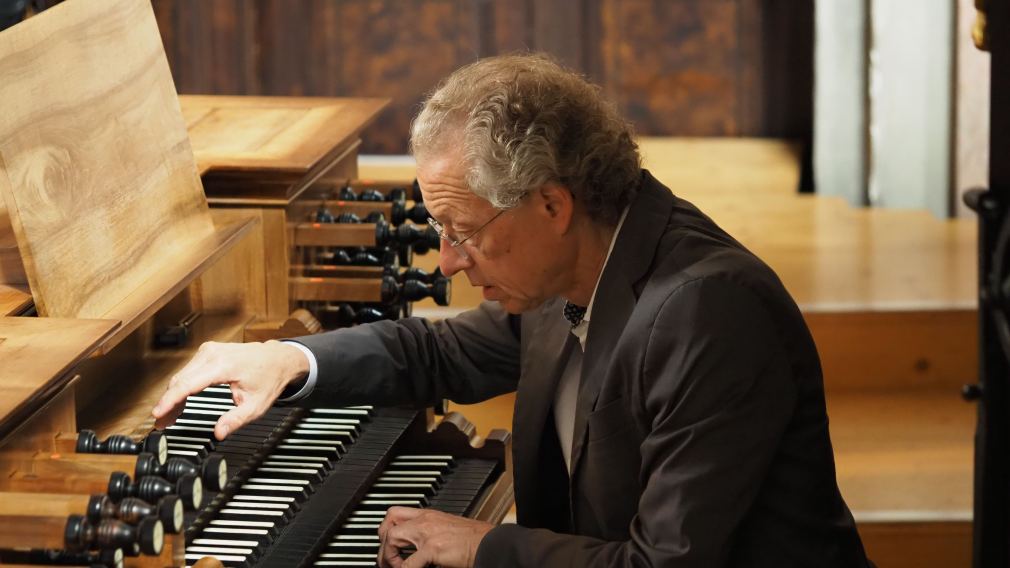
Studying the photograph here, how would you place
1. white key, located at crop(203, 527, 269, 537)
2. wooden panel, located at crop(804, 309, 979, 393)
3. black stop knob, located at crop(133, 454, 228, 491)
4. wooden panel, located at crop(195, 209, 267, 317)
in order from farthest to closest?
wooden panel, located at crop(804, 309, 979, 393), wooden panel, located at crop(195, 209, 267, 317), white key, located at crop(203, 527, 269, 537), black stop knob, located at crop(133, 454, 228, 491)

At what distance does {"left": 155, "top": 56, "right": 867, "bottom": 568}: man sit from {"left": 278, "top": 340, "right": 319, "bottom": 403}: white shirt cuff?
65 mm

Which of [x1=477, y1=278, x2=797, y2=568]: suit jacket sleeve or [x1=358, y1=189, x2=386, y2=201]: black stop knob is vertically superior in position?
[x1=358, y1=189, x2=386, y2=201]: black stop knob

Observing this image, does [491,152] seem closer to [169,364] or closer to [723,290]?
[723,290]

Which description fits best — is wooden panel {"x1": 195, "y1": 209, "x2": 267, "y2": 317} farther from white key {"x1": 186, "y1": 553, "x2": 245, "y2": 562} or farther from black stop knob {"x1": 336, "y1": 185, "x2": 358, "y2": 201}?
white key {"x1": 186, "y1": 553, "x2": 245, "y2": 562}

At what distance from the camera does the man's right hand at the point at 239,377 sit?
193 centimetres

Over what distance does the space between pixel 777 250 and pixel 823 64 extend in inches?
49.2

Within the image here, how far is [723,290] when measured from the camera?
6.10 ft

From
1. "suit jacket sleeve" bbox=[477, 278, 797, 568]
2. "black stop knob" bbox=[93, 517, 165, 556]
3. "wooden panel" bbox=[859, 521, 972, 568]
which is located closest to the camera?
"black stop knob" bbox=[93, 517, 165, 556]

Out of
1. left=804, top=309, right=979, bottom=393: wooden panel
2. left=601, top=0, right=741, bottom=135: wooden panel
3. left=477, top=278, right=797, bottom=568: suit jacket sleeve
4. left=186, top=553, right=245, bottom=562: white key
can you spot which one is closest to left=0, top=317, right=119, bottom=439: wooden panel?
A: left=186, top=553, right=245, bottom=562: white key

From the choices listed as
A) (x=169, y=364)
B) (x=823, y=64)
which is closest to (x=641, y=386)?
(x=169, y=364)

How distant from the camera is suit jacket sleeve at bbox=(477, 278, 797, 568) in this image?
1807 mm

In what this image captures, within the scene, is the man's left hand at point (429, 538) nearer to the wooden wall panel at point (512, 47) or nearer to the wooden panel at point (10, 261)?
the wooden panel at point (10, 261)

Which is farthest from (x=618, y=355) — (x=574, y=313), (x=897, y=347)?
(x=897, y=347)

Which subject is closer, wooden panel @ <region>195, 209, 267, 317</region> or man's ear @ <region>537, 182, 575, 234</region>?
man's ear @ <region>537, 182, 575, 234</region>
